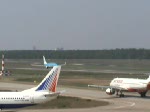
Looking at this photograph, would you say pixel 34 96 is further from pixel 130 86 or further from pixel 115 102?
pixel 130 86

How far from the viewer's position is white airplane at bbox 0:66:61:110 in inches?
2137

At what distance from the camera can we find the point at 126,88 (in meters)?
84.1

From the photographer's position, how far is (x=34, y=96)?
54.2 metres

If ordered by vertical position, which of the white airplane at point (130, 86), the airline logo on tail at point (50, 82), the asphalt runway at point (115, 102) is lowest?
the asphalt runway at point (115, 102)

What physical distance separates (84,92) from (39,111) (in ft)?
97.7

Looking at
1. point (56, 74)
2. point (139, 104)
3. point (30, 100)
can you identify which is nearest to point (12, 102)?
point (30, 100)

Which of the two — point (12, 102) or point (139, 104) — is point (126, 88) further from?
point (12, 102)

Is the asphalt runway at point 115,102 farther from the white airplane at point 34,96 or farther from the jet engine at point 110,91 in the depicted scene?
the white airplane at point 34,96

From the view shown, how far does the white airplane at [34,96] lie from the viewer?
54.3 meters

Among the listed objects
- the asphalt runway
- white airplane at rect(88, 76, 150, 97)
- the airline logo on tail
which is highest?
the airline logo on tail

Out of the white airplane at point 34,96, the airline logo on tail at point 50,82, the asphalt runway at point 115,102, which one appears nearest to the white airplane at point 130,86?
the asphalt runway at point 115,102

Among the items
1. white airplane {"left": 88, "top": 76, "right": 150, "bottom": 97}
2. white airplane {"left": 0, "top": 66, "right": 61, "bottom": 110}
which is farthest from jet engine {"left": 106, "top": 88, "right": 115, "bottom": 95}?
white airplane {"left": 0, "top": 66, "right": 61, "bottom": 110}

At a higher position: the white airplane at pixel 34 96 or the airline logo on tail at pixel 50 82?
the airline logo on tail at pixel 50 82

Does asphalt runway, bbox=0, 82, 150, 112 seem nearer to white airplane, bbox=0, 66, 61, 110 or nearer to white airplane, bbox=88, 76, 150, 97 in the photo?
white airplane, bbox=88, 76, 150, 97
